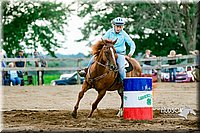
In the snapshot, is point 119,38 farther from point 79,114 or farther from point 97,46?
point 79,114

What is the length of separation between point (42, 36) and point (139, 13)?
242 inches

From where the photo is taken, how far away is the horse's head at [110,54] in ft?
35.7

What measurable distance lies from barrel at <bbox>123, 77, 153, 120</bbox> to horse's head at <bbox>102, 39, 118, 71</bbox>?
393 millimetres

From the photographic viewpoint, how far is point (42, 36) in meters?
32.8

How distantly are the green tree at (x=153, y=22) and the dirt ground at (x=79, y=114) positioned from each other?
14400 millimetres

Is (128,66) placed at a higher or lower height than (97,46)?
lower

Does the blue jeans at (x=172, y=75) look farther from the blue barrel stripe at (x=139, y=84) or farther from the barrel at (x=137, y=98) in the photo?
the blue barrel stripe at (x=139, y=84)

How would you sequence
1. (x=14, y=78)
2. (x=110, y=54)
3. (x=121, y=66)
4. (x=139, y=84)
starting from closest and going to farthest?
1. (x=139, y=84)
2. (x=110, y=54)
3. (x=121, y=66)
4. (x=14, y=78)

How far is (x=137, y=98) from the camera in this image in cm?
1073

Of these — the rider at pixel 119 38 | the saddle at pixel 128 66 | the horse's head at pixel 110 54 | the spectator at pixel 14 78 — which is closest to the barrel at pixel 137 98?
the horse's head at pixel 110 54

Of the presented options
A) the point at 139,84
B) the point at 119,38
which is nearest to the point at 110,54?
the point at 119,38

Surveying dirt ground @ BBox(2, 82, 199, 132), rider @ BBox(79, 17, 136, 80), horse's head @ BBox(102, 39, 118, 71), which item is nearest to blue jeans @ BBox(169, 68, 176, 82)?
dirt ground @ BBox(2, 82, 199, 132)

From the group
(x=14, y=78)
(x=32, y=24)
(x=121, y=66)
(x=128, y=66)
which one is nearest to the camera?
(x=121, y=66)

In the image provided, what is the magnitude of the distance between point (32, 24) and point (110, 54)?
2237cm
